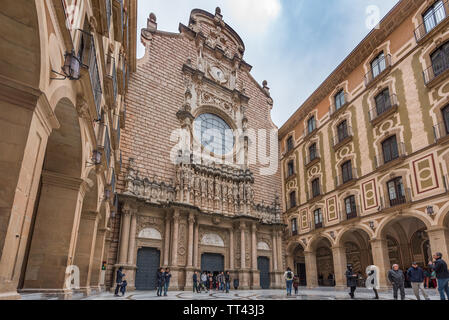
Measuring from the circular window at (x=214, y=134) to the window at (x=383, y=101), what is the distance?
11.2 metres

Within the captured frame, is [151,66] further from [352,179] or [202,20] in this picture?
[352,179]

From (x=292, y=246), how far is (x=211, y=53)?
59.4ft

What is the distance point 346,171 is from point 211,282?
463 inches

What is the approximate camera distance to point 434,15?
15703 millimetres

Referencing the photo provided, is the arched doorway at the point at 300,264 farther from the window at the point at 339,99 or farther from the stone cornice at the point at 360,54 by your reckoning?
the window at the point at 339,99

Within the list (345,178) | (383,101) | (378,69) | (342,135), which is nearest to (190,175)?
(345,178)

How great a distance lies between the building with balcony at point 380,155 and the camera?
14.8 metres

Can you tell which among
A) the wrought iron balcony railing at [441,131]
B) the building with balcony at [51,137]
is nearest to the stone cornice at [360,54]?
the wrought iron balcony railing at [441,131]

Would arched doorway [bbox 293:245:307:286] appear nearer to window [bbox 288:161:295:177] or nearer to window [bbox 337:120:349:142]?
window [bbox 288:161:295:177]

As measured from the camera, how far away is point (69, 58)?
5.22 metres
